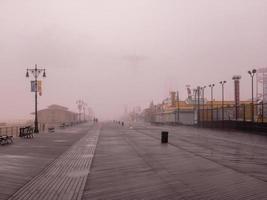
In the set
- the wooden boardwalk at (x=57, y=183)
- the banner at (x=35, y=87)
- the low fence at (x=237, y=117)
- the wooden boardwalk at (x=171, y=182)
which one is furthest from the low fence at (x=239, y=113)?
the wooden boardwalk at (x=57, y=183)

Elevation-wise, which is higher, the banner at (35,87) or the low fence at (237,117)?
the banner at (35,87)

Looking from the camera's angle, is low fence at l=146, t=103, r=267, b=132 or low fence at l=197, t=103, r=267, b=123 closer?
low fence at l=146, t=103, r=267, b=132

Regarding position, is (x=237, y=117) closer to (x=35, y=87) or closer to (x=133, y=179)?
(x=35, y=87)

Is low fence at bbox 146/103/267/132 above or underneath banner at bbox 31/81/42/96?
underneath

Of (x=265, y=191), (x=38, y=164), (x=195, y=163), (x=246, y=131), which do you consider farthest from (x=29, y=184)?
(x=246, y=131)

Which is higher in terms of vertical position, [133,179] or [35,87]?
[35,87]

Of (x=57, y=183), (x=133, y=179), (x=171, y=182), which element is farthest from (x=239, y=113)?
(x=57, y=183)

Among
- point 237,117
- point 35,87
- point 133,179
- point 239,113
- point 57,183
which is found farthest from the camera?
point 239,113

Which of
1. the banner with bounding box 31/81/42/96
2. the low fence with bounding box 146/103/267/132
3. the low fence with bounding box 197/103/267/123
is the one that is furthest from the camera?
the banner with bounding box 31/81/42/96

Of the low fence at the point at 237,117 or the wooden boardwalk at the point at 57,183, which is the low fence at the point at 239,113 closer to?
the low fence at the point at 237,117

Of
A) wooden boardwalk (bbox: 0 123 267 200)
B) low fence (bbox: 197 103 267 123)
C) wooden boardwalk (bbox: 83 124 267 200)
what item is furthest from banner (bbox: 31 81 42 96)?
wooden boardwalk (bbox: 83 124 267 200)

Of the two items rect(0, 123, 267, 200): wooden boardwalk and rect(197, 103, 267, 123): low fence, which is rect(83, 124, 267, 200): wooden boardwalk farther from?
rect(197, 103, 267, 123): low fence

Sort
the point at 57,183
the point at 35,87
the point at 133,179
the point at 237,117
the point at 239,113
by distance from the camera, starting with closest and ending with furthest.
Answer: the point at 57,183 < the point at 133,179 < the point at 35,87 < the point at 237,117 < the point at 239,113

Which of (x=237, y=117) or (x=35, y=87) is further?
(x=237, y=117)
